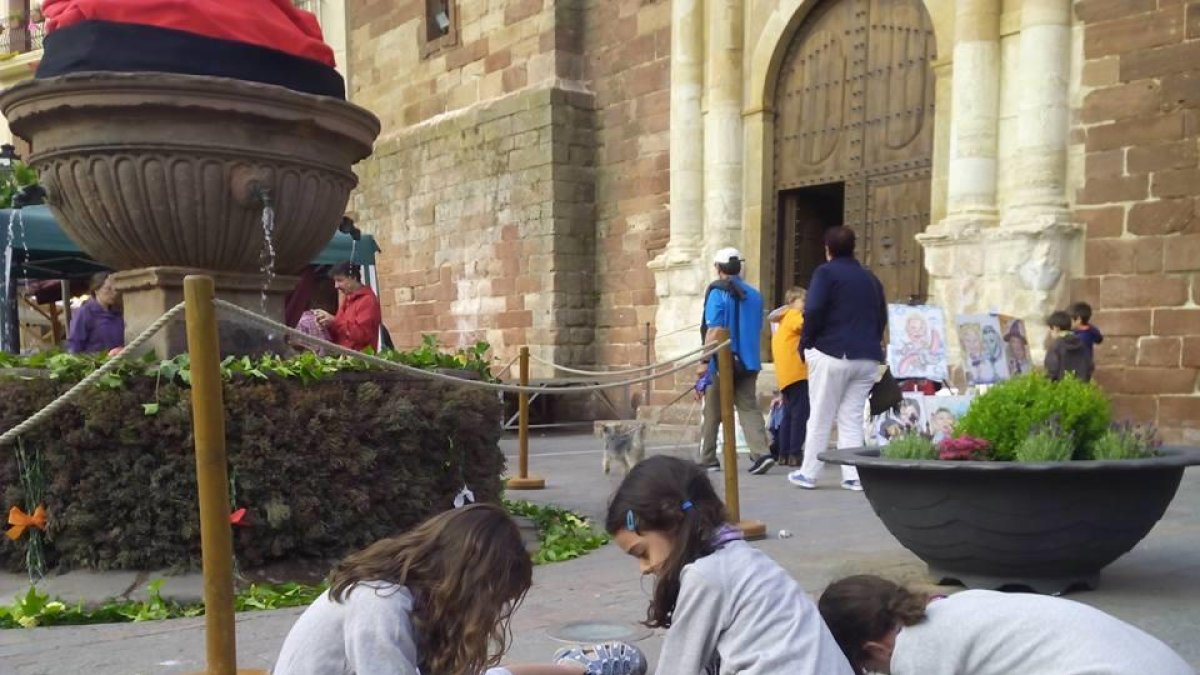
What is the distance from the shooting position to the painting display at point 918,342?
26.8 feet

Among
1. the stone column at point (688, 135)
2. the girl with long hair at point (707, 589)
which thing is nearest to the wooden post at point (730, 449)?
the girl with long hair at point (707, 589)

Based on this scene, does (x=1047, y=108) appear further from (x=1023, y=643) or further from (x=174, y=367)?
(x=1023, y=643)

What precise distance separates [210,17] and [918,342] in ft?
19.1

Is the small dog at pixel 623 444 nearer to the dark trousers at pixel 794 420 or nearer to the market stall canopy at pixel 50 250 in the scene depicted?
the dark trousers at pixel 794 420

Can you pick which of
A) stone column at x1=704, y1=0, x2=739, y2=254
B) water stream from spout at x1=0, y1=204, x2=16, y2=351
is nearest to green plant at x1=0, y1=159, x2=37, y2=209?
water stream from spout at x1=0, y1=204, x2=16, y2=351

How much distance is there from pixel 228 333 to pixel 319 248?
632 millimetres

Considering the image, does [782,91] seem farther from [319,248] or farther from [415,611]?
[415,611]

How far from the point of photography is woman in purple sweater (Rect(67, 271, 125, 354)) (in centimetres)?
710

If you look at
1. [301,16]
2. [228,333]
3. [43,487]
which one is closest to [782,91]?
[301,16]

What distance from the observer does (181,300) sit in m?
4.85

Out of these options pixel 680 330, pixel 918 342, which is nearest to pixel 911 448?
pixel 918 342

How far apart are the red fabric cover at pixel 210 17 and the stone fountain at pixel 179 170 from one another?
0.34 m

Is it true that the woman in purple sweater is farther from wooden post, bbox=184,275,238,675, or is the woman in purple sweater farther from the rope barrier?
the rope barrier

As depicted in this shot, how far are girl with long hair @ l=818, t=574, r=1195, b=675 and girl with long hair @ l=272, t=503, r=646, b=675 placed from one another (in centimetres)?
80
